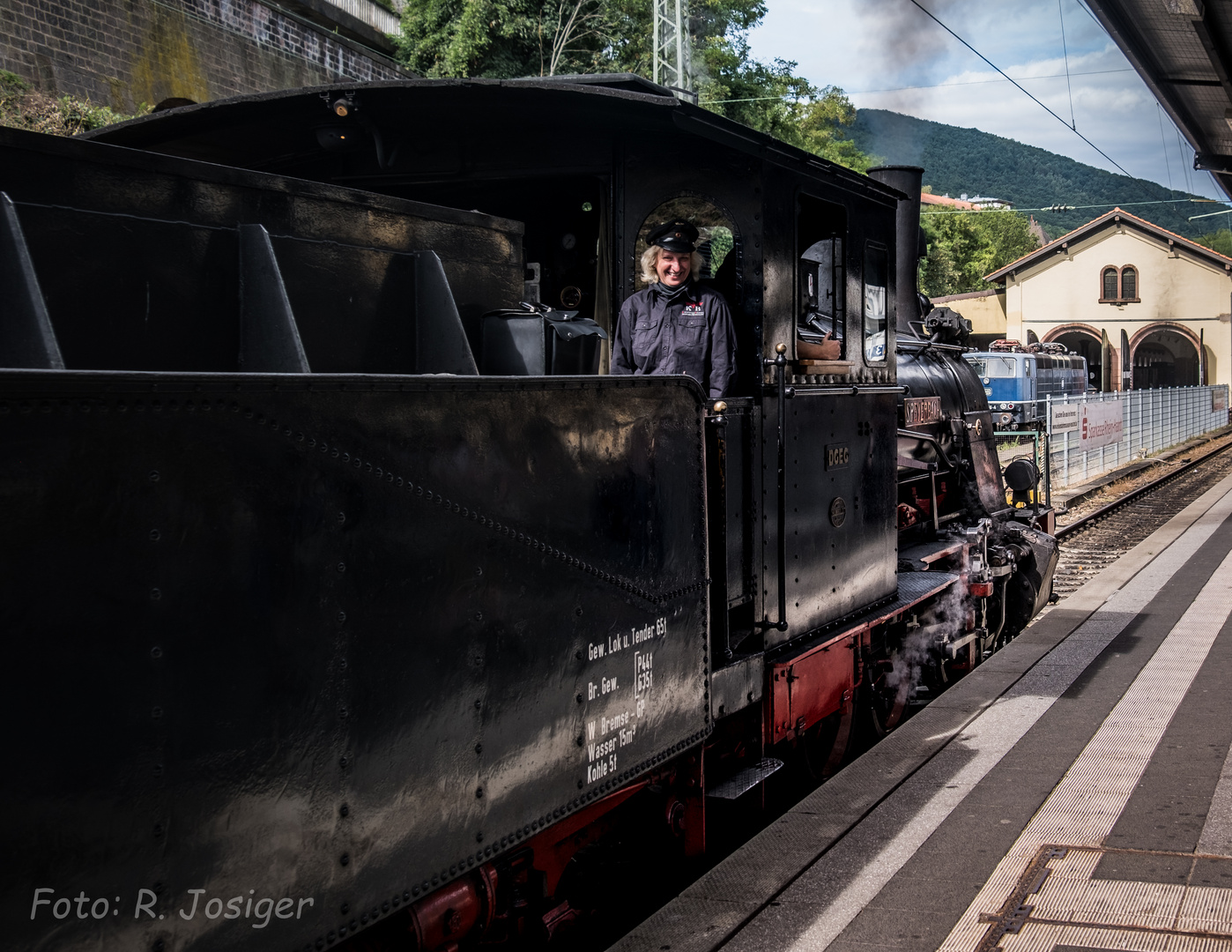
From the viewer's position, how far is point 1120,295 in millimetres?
47438

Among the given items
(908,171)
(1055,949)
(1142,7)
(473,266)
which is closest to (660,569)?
(473,266)

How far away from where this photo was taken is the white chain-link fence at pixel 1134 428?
735 inches

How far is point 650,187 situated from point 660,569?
5.47 feet

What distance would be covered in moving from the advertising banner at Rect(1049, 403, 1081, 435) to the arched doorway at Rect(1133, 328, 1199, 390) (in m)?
35.3

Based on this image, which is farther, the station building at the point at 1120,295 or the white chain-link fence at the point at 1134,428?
the station building at the point at 1120,295

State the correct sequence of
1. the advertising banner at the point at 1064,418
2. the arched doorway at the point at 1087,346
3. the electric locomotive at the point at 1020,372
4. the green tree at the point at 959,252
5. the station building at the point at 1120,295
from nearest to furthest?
the advertising banner at the point at 1064,418
the electric locomotive at the point at 1020,372
the station building at the point at 1120,295
the arched doorway at the point at 1087,346
the green tree at the point at 959,252

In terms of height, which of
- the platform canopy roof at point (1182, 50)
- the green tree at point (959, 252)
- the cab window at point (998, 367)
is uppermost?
the green tree at point (959, 252)

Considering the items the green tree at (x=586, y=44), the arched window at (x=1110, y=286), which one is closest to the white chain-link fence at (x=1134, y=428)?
the green tree at (x=586, y=44)

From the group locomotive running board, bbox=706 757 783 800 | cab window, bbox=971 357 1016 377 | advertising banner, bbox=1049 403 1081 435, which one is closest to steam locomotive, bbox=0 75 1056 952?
locomotive running board, bbox=706 757 783 800

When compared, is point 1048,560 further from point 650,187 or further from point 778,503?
point 650,187

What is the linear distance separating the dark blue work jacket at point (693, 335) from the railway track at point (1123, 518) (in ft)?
22.4

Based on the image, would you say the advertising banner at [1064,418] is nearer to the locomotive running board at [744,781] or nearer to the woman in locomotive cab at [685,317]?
the locomotive running board at [744,781]

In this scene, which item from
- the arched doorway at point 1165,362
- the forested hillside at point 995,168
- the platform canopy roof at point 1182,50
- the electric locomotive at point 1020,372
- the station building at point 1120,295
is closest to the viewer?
the platform canopy roof at point 1182,50

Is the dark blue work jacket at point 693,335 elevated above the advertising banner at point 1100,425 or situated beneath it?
elevated above
